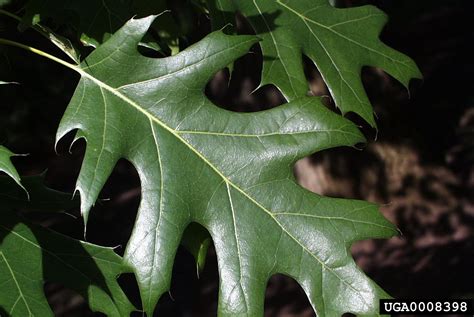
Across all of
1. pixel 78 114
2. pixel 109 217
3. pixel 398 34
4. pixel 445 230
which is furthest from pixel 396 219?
pixel 78 114

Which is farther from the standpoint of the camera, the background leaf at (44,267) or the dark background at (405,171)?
the dark background at (405,171)

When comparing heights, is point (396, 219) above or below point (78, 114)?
below

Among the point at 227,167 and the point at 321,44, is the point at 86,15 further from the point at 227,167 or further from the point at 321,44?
the point at 321,44

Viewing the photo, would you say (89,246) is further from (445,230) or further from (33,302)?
(445,230)

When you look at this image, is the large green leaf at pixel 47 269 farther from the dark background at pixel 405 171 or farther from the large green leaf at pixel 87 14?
the dark background at pixel 405 171

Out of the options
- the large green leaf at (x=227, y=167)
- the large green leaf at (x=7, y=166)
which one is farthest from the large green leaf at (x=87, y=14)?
the large green leaf at (x=7, y=166)

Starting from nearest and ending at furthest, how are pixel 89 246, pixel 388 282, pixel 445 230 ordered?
1. pixel 89 246
2. pixel 388 282
3. pixel 445 230
